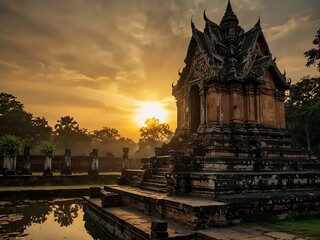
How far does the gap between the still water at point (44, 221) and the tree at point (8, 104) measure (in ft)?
134

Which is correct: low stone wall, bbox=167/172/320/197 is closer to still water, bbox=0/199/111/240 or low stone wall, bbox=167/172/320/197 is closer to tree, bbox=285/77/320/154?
still water, bbox=0/199/111/240

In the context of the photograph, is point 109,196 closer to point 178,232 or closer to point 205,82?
point 178,232

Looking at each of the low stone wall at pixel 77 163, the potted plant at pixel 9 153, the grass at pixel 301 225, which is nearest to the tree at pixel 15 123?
the low stone wall at pixel 77 163

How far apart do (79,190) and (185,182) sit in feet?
39.8

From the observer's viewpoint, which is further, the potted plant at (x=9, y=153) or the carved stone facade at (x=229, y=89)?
the potted plant at (x=9, y=153)

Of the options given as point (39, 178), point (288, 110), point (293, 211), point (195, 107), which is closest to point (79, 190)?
point (39, 178)

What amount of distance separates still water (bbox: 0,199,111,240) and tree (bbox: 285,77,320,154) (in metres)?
25.9

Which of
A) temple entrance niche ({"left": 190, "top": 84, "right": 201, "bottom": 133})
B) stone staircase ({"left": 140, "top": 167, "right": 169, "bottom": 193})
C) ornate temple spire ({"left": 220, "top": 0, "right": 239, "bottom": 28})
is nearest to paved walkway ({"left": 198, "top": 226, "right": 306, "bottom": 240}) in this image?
stone staircase ({"left": 140, "top": 167, "right": 169, "bottom": 193})

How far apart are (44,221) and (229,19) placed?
13.3 m

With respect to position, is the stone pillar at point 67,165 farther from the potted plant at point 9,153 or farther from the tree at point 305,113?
the tree at point 305,113

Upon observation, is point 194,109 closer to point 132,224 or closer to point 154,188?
point 154,188

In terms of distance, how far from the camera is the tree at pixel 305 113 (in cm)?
3037

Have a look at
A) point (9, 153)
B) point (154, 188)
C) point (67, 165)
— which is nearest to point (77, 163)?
point (67, 165)

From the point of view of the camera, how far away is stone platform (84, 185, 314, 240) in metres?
6.58
